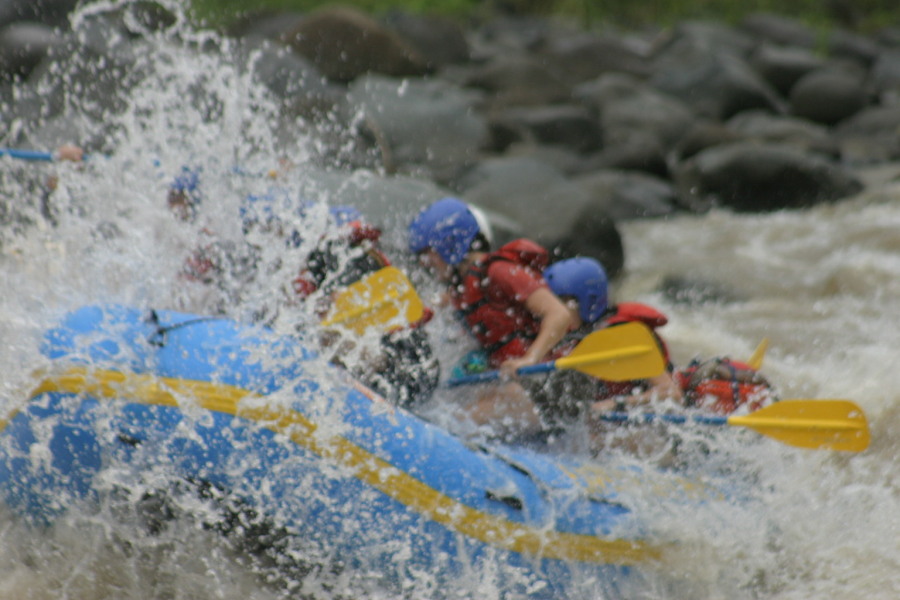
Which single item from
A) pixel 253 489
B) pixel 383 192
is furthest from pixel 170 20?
pixel 253 489

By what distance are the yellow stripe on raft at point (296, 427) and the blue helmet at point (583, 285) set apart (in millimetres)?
1212

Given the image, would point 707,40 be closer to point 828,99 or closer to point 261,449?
point 828,99

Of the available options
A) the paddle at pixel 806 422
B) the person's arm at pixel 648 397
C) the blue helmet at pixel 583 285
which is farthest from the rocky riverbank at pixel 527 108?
the paddle at pixel 806 422

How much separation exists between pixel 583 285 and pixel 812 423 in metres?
1.07

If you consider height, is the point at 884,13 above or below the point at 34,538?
above

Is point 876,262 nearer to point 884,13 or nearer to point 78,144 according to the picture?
point 78,144

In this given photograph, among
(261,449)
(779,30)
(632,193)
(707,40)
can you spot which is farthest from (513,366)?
(779,30)

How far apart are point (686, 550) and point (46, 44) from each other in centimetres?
775

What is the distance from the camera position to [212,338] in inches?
125

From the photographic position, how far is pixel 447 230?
161 inches

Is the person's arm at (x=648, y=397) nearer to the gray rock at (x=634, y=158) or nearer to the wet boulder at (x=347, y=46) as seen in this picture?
the gray rock at (x=634, y=158)

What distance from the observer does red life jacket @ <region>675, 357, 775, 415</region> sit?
4.07m

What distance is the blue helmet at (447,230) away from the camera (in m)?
4.10

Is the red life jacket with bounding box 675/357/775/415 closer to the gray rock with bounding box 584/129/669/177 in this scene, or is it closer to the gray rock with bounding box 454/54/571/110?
the gray rock with bounding box 584/129/669/177
